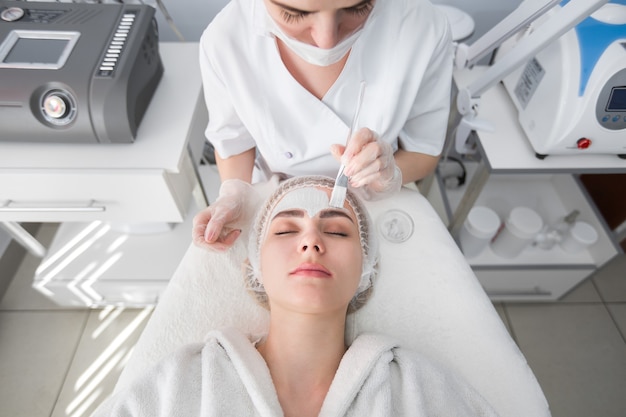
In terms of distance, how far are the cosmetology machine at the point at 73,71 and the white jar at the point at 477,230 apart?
122cm

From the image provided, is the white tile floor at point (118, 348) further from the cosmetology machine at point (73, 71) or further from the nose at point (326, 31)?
the nose at point (326, 31)

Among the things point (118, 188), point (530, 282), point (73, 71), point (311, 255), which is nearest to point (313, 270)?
point (311, 255)

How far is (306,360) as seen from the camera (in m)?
0.88

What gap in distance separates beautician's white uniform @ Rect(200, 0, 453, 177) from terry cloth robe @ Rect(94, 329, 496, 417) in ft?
1.68

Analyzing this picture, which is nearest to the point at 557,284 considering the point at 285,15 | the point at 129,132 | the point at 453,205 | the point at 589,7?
the point at 453,205

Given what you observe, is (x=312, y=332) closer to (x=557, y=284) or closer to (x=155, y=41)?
(x=155, y=41)

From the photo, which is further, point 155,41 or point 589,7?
point 155,41

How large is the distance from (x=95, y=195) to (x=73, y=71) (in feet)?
1.11

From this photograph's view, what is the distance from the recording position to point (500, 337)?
92 cm

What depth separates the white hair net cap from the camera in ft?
3.18

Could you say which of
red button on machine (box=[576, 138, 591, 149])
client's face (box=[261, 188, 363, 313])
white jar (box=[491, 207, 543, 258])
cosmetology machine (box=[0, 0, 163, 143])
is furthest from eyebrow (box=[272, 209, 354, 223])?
white jar (box=[491, 207, 543, 258])

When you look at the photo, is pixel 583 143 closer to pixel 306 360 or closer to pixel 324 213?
pixel 324 213

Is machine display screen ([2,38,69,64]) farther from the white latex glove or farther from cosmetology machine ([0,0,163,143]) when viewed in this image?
the white latex glove

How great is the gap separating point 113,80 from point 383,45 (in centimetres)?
69
